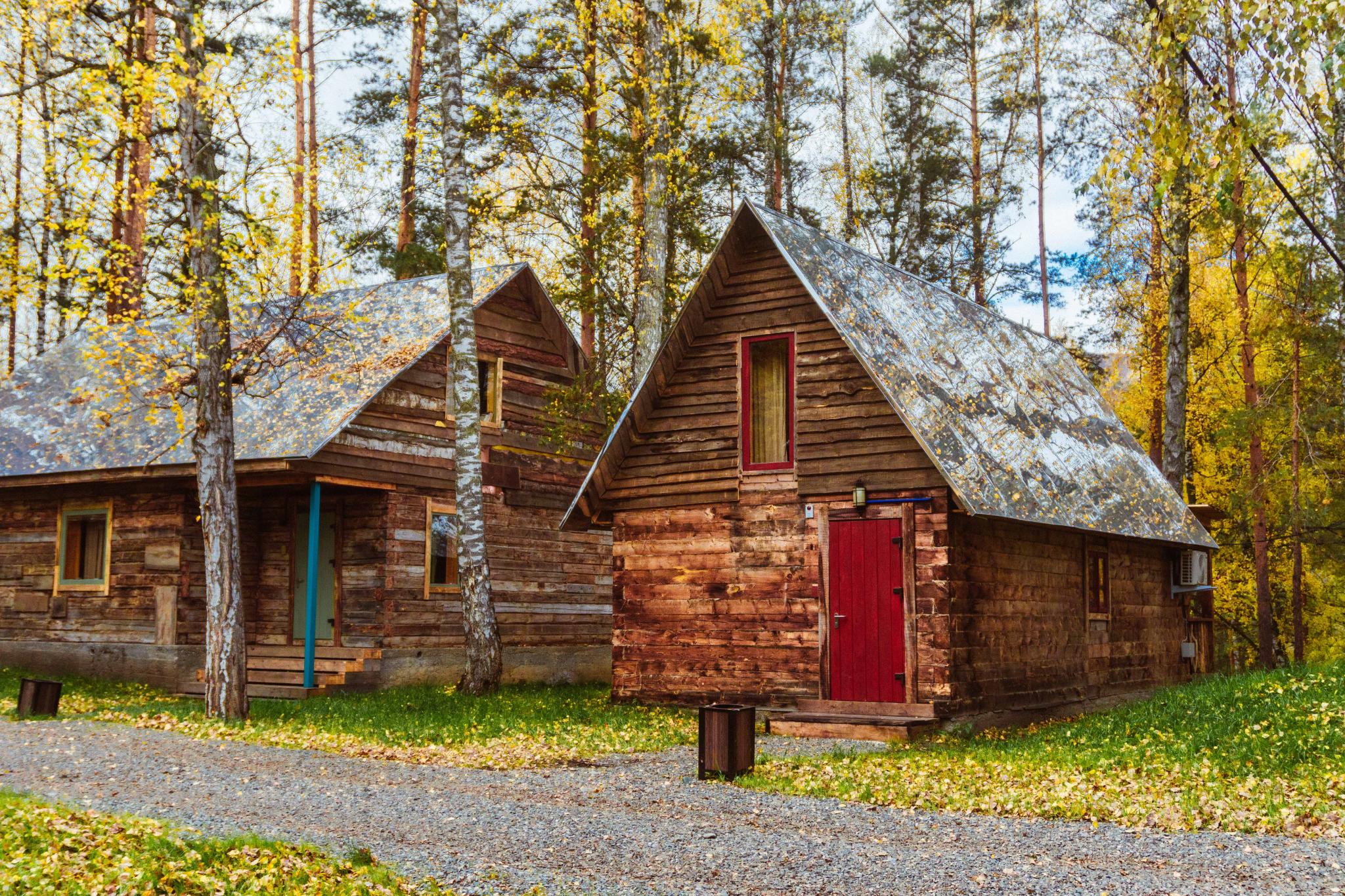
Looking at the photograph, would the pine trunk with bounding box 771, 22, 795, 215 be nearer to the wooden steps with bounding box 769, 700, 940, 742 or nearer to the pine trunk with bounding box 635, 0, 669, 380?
the pine trunk with bounding box 635, 0, 669, 380

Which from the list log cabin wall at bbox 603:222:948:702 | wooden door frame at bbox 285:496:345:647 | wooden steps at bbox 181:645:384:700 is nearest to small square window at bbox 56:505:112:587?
wooden door frame at bbox 285:496:345:647

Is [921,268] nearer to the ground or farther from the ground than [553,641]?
farther from the ground

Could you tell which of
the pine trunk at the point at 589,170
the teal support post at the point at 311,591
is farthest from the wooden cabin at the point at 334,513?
the pine trunk at the point at 589,170

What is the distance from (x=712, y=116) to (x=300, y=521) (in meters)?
10.4

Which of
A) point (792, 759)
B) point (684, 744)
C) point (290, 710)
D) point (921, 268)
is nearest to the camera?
point (792, 759)

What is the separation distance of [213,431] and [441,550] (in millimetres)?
5938

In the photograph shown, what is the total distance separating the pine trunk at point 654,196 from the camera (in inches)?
859

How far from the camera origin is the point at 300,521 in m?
21.6

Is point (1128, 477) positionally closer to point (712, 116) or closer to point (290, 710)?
point (712, 116)

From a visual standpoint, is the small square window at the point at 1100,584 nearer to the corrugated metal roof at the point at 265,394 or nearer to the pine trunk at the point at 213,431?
the corrugated metal roof at the point at 265,394

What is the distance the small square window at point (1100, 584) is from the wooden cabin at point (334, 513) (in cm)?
920

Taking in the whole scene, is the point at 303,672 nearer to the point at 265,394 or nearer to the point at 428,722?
the point at 265,394

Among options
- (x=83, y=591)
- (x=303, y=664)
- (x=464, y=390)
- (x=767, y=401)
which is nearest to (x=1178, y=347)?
(x=767, y=401)

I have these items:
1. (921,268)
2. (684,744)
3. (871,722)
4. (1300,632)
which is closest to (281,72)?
(684,744)
